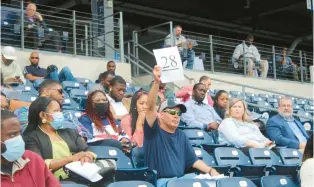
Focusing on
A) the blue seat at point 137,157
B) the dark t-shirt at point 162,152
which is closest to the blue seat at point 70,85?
the blue seat at point 137,157

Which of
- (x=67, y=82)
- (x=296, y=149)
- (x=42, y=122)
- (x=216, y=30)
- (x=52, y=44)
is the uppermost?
(x=216, y=30)

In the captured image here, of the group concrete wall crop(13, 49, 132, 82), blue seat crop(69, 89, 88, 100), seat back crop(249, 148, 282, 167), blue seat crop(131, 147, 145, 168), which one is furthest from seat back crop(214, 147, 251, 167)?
concrete wall crop(13, 49, 132, 82)

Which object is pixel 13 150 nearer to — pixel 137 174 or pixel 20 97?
pixel 137 174

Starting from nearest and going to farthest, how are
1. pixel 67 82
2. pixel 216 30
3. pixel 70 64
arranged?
pixel 67 82, pixel 70 64, pixel 216 30

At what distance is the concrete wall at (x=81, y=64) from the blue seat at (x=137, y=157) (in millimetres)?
5383

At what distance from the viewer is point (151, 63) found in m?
15.2

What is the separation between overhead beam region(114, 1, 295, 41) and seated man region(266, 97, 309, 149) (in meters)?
10.6

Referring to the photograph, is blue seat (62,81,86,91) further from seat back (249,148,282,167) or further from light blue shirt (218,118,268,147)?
seat back (249,148,282,167)

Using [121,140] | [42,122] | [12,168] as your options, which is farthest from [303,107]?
[12,168]

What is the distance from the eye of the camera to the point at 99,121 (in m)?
5.14

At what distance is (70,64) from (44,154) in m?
6.53

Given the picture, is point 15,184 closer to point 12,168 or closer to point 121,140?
point 12,168

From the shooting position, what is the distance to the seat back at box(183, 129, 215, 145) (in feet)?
20.0

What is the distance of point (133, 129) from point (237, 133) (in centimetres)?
137
